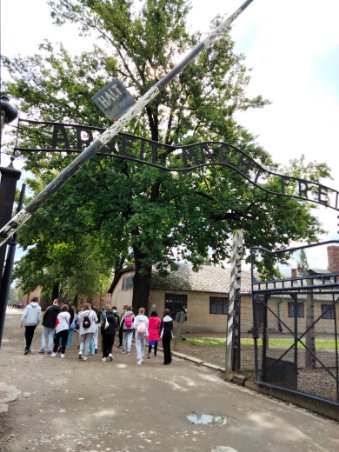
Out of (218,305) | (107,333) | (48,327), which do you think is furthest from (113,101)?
(218,305)

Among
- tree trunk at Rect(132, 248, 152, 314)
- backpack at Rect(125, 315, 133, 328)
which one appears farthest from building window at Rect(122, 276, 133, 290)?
backpack at Rect(125, 315, 133, 328)

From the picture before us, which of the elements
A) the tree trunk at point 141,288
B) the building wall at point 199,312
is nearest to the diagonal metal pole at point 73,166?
the tree trunk at point 141,288

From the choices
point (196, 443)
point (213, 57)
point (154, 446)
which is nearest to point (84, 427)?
point (154, 446)

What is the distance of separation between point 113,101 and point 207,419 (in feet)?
18.5

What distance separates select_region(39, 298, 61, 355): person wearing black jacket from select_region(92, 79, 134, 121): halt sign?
8881 mm

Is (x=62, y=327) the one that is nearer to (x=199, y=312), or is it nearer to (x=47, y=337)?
(x=47, y=337)

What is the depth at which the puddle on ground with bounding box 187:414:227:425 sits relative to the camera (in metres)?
6.05

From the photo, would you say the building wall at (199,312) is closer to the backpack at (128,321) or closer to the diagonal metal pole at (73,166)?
the backpack at (128,321)

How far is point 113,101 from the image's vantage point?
5.00m

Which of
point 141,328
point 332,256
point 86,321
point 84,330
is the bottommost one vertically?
point 84,330

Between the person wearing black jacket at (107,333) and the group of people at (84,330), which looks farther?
the person wearing black jacket at (107,333)

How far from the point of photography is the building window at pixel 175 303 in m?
30.0

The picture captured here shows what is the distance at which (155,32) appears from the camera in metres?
18.7

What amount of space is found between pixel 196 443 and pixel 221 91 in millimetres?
20588
